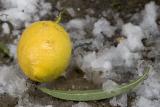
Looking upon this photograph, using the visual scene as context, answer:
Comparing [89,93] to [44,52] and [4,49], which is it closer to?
[44,52]

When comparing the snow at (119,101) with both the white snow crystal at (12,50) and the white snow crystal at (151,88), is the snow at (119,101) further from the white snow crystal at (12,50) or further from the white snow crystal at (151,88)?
the white snow crystal at (12,50)

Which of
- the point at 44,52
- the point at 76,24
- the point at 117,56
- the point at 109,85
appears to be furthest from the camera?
the point at 76,24

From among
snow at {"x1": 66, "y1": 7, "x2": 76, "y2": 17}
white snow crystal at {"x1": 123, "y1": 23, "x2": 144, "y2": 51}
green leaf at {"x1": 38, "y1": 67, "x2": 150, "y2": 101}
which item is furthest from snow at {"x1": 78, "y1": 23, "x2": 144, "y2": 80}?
snow at {"x1": 66, "y1": 7, "x2": 76, "y2": 17}

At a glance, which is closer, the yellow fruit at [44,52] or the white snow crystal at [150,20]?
the yellow fruit at [44,52]

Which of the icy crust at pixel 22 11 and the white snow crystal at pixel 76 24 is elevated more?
the icy crust at pixel 22 11

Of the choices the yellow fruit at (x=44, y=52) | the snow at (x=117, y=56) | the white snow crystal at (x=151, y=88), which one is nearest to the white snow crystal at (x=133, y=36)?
the snow at (x=117, y=56)

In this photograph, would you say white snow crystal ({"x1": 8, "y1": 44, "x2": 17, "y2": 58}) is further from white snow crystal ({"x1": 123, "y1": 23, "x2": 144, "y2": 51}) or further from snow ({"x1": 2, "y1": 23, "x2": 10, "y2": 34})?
white snow crystal ({"x1": 123, "y1": 23, "x2": 144, "y2": 51})

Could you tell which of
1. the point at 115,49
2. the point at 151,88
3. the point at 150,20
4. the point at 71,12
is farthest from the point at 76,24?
the point at 151,88

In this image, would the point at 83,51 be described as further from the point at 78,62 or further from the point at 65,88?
the point at 65,88
